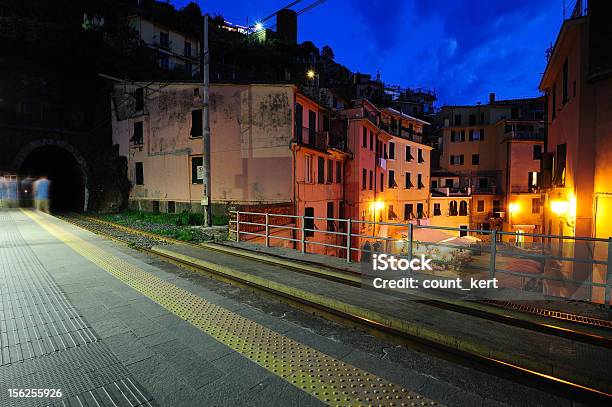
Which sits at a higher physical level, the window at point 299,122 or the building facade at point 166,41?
the building facade at point 166,41

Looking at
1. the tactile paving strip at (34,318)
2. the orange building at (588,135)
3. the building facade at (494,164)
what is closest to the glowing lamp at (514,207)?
the building facade at (494,164)

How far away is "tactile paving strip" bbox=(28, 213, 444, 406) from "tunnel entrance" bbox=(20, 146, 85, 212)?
33.1 metres

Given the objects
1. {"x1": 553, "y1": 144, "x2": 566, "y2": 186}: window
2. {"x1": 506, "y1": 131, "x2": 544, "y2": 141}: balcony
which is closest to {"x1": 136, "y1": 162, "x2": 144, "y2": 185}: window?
{"x1": 553, "y1": 144, "x2": 566, "y2": 186}: window

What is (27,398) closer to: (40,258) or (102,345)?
(102,345)

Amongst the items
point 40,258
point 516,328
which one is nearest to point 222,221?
point 40,258

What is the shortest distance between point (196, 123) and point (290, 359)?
20.6 metres

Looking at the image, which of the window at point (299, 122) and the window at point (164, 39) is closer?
the window at point (299, 122)

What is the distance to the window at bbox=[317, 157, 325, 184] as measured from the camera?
22562 mm

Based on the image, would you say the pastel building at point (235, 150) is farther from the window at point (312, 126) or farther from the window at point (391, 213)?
the window at point (391, 213)

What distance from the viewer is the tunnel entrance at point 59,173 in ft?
106

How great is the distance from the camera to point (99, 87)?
104 ft

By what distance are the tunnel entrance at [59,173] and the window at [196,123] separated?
17.9m

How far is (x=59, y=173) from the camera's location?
36156 millimetres

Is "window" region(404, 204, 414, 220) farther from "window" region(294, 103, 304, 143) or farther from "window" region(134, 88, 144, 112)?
"window" region(134, 88, 144, 112)
